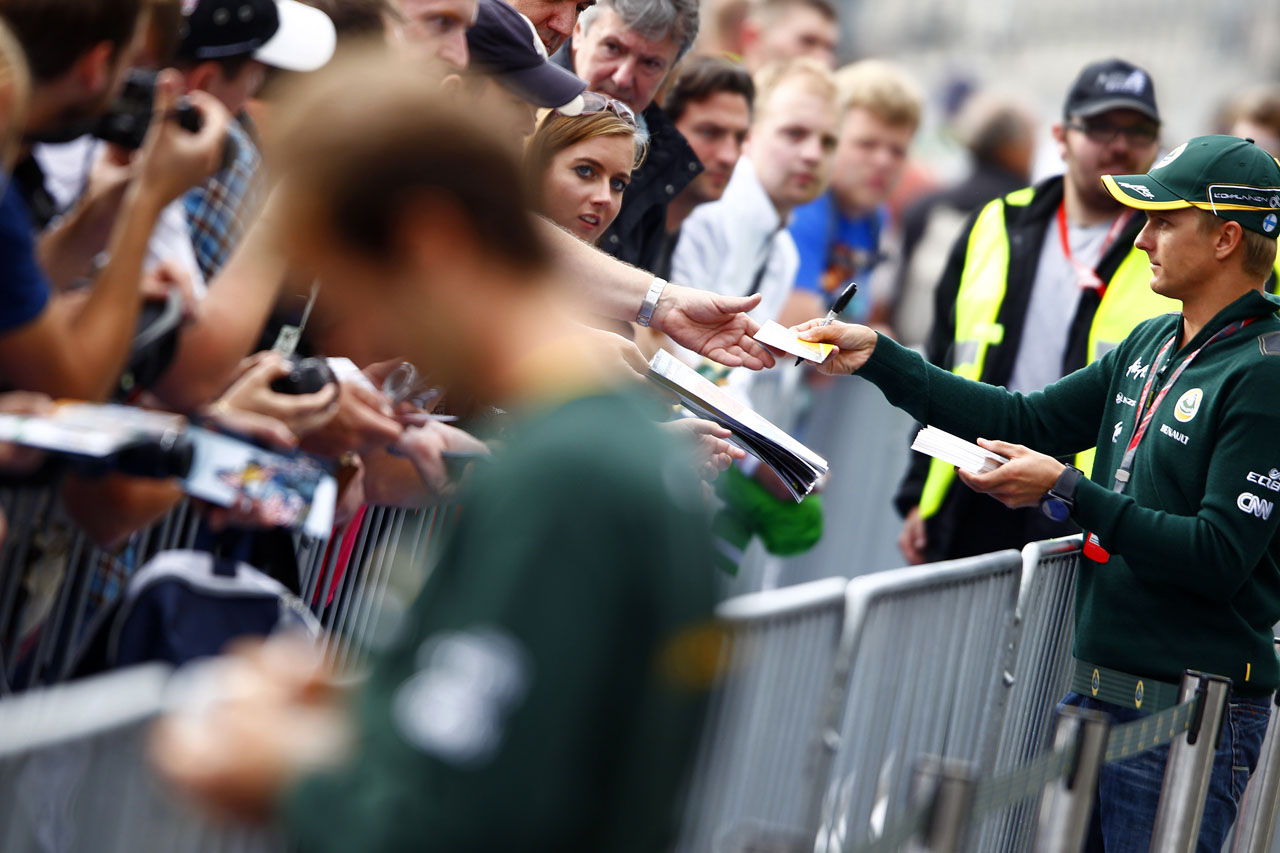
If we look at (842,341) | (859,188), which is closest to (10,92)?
(842,341)

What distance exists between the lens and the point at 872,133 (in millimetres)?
8078

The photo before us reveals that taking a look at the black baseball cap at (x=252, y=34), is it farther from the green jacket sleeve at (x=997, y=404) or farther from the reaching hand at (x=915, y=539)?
the reaching hand at (x=915, y=539)

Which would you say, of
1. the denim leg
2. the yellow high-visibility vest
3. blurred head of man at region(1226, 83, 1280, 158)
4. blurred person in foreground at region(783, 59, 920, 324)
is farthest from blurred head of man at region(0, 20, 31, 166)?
blurred head of man at region(1226, 83, 1280, 158)

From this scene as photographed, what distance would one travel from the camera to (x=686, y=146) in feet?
18.2

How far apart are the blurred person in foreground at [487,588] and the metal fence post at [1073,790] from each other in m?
1.84

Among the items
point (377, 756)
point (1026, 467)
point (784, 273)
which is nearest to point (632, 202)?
point (784, 273)

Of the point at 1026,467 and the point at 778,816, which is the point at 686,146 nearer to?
the point at 1026,467

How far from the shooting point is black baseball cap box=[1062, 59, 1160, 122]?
5.97 meters

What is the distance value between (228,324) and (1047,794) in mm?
2009

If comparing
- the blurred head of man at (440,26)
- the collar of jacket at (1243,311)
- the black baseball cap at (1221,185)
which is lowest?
the collar of jacket at (1243,311)

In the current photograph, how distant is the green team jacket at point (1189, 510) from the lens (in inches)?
152

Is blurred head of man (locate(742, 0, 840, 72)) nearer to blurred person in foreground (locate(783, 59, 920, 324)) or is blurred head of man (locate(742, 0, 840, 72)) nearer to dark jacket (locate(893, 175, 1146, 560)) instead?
blurred person in foreground (locate(783, 59, 920, 324))

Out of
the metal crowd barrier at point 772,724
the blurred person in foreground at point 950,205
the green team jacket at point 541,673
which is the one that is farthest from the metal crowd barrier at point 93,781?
the blurred person in foreground at point 950,205

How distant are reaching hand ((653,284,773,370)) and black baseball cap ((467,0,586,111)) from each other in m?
0.69
